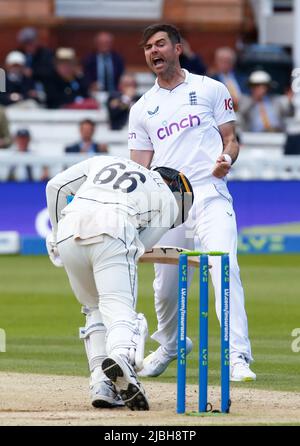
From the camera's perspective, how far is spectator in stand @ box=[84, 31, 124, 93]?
23922 mm

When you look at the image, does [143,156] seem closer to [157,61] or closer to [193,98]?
[193,98]

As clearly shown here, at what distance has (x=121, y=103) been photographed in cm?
2234

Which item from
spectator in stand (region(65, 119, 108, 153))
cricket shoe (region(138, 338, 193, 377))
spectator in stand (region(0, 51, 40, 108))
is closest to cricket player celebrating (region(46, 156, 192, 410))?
cricket shoe (region(138, 338, 193, 377))

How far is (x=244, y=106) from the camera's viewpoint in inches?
886

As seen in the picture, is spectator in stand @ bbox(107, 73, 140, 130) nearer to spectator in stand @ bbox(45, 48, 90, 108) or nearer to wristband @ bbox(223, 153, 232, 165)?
spectator in stand @ bbox(45, 48, 90, 108)

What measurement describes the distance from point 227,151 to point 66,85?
1326 centimetres

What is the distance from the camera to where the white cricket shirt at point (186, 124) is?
1014 centimetres

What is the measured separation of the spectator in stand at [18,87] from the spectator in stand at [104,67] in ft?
3.98

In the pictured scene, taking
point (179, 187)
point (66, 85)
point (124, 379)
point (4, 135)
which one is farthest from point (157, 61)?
point (66, 85)

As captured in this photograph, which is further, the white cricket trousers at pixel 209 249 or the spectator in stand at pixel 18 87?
the spectator in stand at pixel 18 87

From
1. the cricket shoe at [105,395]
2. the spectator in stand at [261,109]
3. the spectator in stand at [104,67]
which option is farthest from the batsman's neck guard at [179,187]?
the spectator in stand at [104,67]

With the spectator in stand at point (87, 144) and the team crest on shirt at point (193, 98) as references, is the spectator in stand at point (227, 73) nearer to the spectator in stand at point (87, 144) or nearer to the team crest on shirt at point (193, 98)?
the spectator in stand at point (87, 144)

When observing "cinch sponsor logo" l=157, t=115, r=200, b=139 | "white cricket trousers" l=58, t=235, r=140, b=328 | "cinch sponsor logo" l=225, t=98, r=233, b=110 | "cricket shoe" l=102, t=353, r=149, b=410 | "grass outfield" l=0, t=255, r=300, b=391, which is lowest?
"grass outfield" l=0, t=255, r=300, b=391

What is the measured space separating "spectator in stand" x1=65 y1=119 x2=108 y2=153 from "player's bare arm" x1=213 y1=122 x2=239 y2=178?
1011cm
